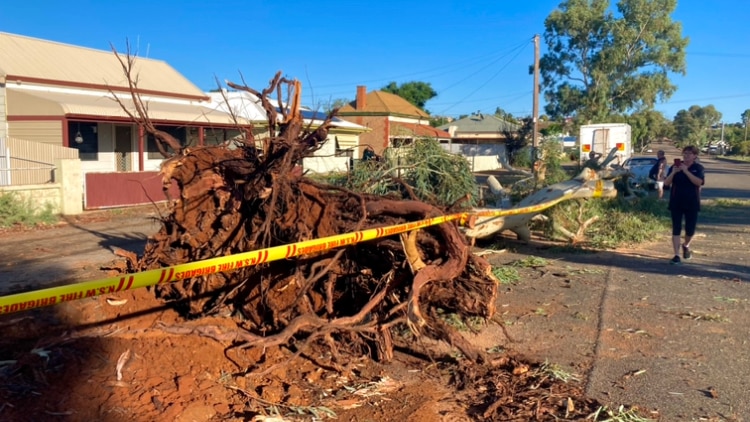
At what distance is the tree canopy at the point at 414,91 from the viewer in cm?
8600

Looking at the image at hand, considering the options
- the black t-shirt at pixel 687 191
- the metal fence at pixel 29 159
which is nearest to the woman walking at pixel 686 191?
the black t-shirt at pixel 687 191

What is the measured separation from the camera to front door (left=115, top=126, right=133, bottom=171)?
2283cm

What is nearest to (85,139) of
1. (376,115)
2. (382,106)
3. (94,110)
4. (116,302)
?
(94,110)

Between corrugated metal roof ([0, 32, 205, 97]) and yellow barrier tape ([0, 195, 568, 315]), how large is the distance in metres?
17.2

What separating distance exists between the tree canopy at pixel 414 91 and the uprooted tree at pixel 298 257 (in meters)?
81.0

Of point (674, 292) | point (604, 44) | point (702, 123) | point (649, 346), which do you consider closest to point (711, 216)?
point (674, 292)

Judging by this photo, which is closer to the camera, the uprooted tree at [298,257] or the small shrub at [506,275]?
the uprooted tree at [298,257]

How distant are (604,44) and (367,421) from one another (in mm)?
50288

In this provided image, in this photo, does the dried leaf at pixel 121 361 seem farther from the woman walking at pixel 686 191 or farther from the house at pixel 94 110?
the house at pixel 94 110

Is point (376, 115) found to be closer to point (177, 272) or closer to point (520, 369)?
point (520, 369)

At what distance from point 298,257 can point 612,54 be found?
4832cm

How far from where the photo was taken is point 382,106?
44312mm

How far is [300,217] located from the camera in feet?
17.8

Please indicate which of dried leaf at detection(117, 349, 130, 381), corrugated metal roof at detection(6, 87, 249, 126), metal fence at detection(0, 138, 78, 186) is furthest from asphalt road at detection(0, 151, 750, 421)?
corrugated metal roof at detection(6, 87, 249, 126)
